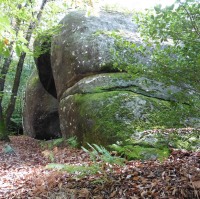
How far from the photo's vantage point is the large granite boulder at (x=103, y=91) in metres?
7.06

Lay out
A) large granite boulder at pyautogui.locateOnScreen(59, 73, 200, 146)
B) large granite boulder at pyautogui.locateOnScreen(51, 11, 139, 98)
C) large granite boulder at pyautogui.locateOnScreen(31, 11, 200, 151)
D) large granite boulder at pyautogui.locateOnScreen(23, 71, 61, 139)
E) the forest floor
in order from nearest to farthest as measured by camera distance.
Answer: the forest floor, large granite boulder at pyautogui.locateOnScreen(31, 11, 200, 151), large granite boulder at pyautogui.locateOnScreen(59, 73, 200, 146), large granite boulder at pyautogui.locateOnScreen(51, 11, 139, 98), large granite boulder at pyautogui.locateOnScreen(23, 71, 61, 139)

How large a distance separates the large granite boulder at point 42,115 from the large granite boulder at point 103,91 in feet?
11.2

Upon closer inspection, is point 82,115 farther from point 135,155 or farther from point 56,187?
point 56,187

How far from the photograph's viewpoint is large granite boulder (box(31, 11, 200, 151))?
7063 millimetres

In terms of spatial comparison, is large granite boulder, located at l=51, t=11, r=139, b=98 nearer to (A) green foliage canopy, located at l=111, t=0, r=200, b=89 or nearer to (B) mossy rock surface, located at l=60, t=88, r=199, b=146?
(B) mossy rock surface, located at l=60, t=88, r=199, b=146

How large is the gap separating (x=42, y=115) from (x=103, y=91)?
6913 millimetres

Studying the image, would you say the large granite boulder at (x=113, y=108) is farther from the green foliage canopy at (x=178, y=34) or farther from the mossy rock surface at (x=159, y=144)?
the green foliage canopy at (x=178, y=34)

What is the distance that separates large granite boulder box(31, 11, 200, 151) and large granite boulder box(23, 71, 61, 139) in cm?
342

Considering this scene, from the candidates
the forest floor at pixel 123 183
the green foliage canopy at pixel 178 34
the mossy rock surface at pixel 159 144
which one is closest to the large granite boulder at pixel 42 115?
the mossy rock surface at pixel 159 144

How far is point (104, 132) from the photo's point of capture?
736cm

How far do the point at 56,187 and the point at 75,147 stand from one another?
14.0 ft

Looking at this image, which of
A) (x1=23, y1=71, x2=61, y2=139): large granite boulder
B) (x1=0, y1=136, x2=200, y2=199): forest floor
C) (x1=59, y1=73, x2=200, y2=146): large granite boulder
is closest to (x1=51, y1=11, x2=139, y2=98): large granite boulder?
(x1=59, y1=73, x2=200, y2=146): large granite boulder

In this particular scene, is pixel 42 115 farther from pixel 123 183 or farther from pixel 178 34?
pixel 178 34

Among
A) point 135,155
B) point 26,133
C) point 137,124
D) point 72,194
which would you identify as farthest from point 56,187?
point 26,133
